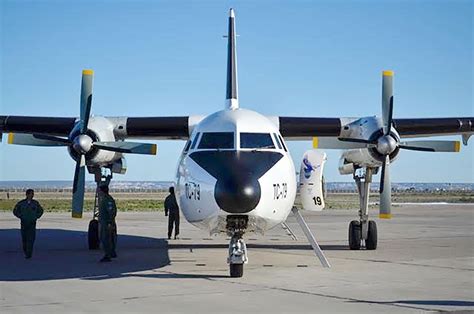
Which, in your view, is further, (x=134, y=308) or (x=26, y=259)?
(x=26, y=259)

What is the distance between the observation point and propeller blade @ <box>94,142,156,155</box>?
56.0 feet

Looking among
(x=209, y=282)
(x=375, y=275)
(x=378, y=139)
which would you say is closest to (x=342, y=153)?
(x=378, y=139)

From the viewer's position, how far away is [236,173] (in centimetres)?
1179

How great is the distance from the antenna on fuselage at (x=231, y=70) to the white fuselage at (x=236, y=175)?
9.87ft

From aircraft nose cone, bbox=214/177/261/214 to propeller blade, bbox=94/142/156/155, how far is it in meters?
6.02

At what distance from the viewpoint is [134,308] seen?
30.8 feet

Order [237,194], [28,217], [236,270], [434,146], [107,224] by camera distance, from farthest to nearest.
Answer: [434,146]
[28,217]
[107,224]
[236,270]
[237,194]

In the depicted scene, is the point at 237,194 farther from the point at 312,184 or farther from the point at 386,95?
the point at 386,95

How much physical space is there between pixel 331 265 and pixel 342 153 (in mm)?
6220

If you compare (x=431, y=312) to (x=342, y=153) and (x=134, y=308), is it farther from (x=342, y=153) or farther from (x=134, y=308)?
(x=342, y=153)

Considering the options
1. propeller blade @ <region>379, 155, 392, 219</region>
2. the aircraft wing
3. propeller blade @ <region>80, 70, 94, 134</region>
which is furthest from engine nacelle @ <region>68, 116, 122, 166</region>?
propeller blade @ <region>379, 155, 392, 219</region>

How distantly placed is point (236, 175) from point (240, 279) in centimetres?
201

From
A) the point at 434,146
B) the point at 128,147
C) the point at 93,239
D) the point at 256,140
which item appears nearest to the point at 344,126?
the point at 434,146

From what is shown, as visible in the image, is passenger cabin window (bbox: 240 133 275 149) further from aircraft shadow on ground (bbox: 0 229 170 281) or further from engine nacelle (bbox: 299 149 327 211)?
engine nacelle (bbox: 299 149 327 211)
